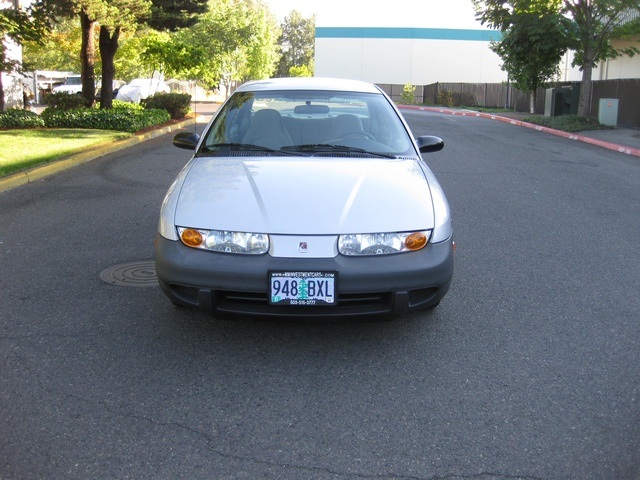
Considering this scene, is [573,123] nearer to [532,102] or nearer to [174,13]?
[532,102]

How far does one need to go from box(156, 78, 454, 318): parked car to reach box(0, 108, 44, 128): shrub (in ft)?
48.6

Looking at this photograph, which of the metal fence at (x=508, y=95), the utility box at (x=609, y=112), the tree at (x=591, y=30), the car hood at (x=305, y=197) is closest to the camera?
the car hood at (x=305, y=197)

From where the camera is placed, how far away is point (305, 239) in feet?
12.6

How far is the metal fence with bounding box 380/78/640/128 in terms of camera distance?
953 inches

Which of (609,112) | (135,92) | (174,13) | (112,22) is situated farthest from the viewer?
(135,92)

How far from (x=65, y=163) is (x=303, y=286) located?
30.9 feet

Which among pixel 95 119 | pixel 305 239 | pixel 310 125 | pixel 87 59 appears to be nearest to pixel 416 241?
pixel 305 239

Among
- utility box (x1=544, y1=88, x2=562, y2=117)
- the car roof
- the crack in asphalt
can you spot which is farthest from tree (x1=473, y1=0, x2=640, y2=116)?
the crack in asphalt

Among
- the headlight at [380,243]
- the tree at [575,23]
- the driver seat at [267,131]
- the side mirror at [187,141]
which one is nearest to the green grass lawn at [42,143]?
the side mirror at [187,141]

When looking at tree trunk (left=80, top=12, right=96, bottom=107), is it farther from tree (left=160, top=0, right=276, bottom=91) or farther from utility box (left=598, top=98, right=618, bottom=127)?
utility box (left=598, top=98, right=618, bottom=127)

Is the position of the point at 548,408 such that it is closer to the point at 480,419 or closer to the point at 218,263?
the point at 480,419

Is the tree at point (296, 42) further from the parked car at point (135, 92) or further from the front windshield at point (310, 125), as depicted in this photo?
the front windshield at point (310, 125)

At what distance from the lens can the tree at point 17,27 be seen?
14289mm

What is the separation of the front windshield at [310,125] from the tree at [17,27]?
418 inches
